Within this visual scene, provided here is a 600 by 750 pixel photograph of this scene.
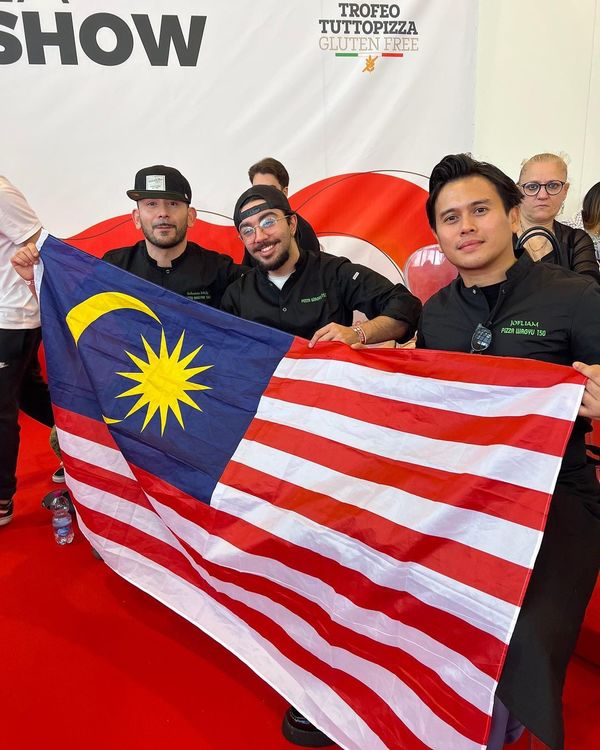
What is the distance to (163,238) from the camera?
254cm

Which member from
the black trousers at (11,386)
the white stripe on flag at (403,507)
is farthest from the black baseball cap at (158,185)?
the white stripe on flag at (403,507)

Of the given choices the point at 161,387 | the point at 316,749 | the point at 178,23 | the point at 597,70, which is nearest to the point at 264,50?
the point at 178,23

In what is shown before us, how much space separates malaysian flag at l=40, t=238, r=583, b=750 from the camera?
3.96ft

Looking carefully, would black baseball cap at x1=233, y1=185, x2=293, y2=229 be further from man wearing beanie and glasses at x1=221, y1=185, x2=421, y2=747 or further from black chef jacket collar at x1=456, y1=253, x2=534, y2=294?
black chef jacket collar at x1=456, y1=253, x2=534, y2=294

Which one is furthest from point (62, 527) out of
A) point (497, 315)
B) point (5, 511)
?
point (497, 315)

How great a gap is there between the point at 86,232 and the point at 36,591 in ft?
8.92

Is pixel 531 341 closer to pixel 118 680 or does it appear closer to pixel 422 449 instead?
pixel 422 449

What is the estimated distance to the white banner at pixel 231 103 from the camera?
3.77m

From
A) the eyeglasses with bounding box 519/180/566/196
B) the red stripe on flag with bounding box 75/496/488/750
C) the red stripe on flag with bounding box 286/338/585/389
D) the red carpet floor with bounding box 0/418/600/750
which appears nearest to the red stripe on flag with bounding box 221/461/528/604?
the red stripe on flag with bounding box 75/496/488/750

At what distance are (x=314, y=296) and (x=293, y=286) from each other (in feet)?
0.31

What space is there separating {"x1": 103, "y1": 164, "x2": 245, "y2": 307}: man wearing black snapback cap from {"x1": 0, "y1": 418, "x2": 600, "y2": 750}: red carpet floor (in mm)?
1315

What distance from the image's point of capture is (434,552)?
1.27m

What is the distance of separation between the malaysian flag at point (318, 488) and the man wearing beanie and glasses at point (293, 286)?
0.50 metres

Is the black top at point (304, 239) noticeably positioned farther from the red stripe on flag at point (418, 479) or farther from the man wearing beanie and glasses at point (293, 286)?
the red stripe on flag at point (418, 479)
